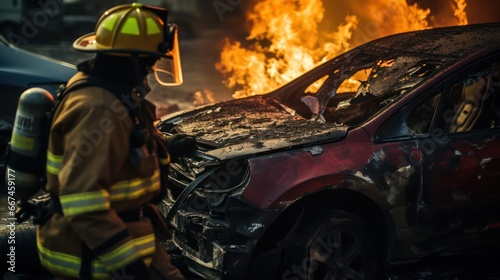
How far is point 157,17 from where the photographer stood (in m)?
3.28

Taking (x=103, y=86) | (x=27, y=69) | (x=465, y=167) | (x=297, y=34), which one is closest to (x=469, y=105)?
(x=465, y=167)

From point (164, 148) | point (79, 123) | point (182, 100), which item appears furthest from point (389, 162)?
point (182, 100)

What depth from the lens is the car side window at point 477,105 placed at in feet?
16.7

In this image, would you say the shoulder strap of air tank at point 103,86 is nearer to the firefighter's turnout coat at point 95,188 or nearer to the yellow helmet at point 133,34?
the firefighter's turnout coat at point 95,188

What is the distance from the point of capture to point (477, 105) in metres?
5.24

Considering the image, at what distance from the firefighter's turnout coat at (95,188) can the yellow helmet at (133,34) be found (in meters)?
0.22

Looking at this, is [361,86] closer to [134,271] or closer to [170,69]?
[170,69]

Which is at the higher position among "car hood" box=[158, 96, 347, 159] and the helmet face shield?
the helmet face shield

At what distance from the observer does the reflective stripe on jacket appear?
2803 mm

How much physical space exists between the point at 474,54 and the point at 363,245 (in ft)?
4.98

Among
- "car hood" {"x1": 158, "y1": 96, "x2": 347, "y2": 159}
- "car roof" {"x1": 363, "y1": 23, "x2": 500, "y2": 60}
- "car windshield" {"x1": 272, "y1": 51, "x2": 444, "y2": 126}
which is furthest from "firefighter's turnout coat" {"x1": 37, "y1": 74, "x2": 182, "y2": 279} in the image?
"car roof" {"x1": 363, "y1": 23, "x2": 500, "y2": 60}

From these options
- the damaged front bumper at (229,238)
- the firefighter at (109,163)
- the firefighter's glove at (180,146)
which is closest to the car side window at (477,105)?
the damaged front bumper at (229,238)

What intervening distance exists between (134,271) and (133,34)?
0.98m

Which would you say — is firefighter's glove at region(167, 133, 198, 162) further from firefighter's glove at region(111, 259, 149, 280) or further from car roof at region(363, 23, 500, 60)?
car roof at region(363, 23, 500, 60)
